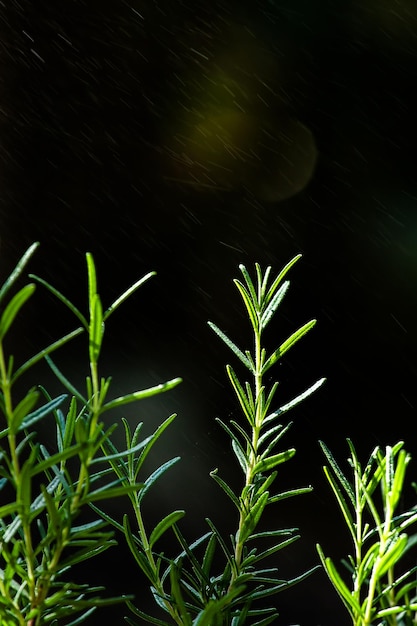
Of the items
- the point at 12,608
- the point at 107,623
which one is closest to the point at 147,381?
the point at 107,623

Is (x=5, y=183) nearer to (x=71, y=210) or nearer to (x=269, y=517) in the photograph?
(x=71, y=210)

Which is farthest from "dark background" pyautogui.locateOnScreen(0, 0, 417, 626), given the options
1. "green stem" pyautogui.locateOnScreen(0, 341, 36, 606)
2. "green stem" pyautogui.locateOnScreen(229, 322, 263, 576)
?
"green stem" pyautogui.locateOnScreen(0, 341, 36, 606)

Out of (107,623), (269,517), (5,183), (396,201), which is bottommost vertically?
(107,623)

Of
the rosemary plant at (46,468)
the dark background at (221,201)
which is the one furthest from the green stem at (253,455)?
the dark background at (221,201)


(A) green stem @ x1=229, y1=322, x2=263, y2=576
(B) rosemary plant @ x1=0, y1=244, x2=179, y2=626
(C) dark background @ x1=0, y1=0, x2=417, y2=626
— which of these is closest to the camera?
(B) rosemary plant @ x1=0, y1=244, x2=179, y2=626

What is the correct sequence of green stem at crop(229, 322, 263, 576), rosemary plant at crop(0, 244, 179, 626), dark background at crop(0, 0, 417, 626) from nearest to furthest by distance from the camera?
1. rosemary plant at crop(0, 244, 179, 626)
2. green stem at crop(229, 322, 263, 576)
3. dark background at crop(0, 0, 417, 626)

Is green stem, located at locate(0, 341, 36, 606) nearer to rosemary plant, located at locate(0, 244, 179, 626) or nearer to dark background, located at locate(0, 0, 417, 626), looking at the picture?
rosemary plant, located at locate(0, 244, 179, 626)

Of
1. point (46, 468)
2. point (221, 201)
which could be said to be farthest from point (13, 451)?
point (221, 201)

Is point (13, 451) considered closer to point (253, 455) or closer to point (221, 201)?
point (253, 455)
